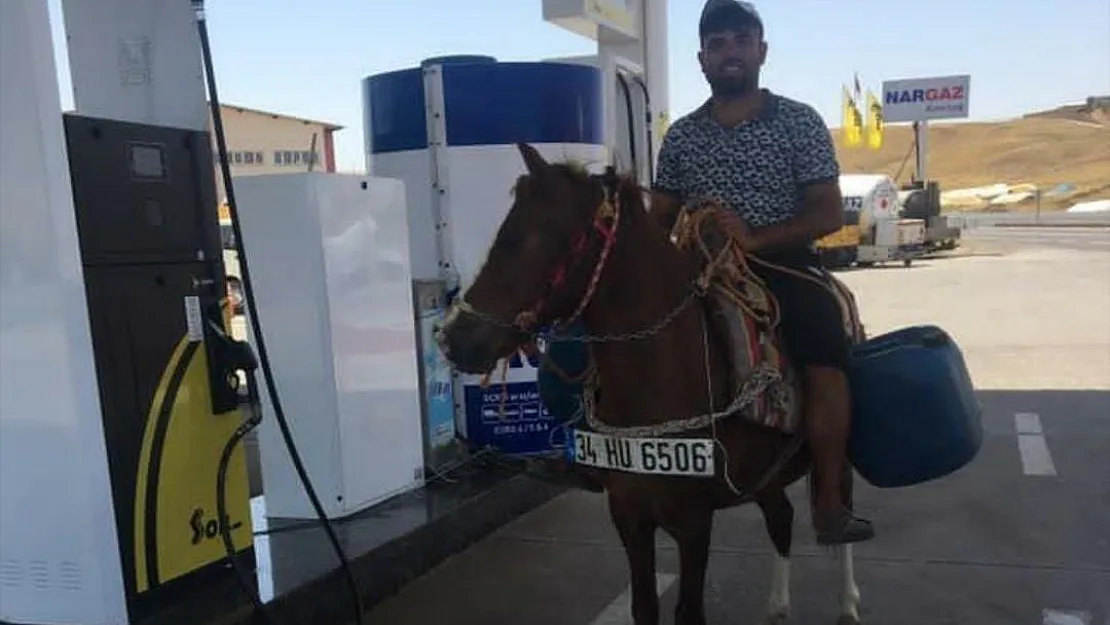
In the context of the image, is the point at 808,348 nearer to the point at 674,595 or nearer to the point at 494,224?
the point at 674,595

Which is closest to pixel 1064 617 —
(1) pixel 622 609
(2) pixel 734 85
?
(1) pixel 622 609

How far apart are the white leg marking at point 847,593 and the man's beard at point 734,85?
6.57ft

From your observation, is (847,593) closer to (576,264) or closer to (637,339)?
(637,339)

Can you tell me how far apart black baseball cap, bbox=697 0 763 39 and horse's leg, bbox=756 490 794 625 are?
6.49 feet

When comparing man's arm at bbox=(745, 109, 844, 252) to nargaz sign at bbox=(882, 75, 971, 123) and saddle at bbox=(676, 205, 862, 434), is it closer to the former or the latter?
saddle at bbox=(676, 205, 862, 434)

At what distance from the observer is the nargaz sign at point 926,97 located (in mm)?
37594

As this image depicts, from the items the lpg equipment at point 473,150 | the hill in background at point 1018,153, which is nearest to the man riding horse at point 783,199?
the lpg equipment at point 473,150

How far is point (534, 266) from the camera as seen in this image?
293 cm

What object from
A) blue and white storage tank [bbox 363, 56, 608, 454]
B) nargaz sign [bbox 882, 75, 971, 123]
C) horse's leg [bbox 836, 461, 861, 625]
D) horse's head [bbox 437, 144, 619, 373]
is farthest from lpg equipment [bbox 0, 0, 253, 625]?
nargaz sign [bbox 882, 75, 971, 123]

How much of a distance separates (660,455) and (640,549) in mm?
463

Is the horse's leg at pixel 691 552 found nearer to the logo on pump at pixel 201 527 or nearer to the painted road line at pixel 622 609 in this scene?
the painted road line at pixel 622 609

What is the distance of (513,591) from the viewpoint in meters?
5.05

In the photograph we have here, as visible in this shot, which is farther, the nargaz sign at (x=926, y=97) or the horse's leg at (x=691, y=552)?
the nargaz sign at (x=926, y=97)

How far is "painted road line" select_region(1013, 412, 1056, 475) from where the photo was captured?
696cm
